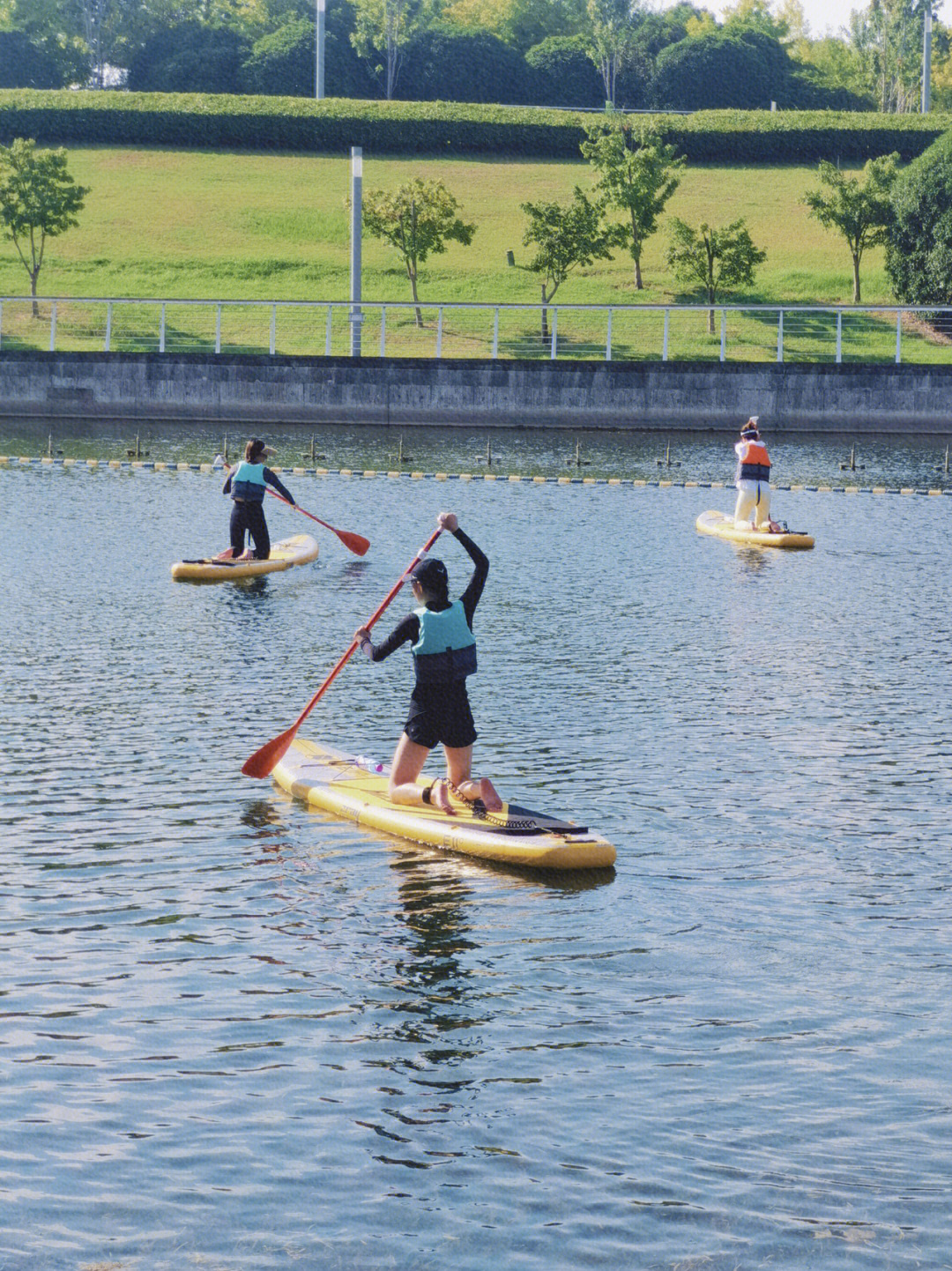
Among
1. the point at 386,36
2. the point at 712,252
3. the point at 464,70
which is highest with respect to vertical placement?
the point at 386,36

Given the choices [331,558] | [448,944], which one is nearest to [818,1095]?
[448,944]

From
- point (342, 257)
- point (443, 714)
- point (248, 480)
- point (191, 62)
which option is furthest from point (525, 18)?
point (443, 714)

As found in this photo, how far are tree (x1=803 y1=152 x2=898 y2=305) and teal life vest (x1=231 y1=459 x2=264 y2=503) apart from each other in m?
46.9

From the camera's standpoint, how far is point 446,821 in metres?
13.5

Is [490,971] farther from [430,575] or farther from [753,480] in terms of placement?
[753,480]

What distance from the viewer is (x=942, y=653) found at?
21.6 meters

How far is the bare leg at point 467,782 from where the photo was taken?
44.1 feet

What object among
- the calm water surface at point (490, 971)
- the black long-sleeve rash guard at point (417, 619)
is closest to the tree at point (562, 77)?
the calm water surface at point (490, 971)

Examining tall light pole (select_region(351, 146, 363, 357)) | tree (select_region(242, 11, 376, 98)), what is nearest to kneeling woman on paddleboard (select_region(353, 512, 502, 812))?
tall light pole (select_region(351, 146, 363, 357))

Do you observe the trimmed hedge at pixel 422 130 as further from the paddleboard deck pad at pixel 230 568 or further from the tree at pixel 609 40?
the paddleboard deck pad at pixel 230 568

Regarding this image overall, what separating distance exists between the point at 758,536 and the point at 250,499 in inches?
355

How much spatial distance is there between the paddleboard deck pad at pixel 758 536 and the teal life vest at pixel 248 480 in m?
8.90

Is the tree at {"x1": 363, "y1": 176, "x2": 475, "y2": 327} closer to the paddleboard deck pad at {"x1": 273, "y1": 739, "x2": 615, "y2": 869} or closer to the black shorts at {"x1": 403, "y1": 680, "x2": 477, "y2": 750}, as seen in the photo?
the paddleboard deck pad at {"x1": 273, "y1": 739, "x2": 615, "y2": 869}

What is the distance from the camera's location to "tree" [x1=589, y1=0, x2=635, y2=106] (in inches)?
4102
